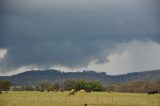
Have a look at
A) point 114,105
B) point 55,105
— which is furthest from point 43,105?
point 114,105

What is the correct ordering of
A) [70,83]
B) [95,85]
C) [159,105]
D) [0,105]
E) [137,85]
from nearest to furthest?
[0,105], [159,105], [95,85], [70,83], [137,85]

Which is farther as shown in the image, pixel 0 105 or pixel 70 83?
pixel 70 83

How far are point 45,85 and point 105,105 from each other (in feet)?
317

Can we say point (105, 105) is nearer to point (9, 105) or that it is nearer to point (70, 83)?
point (9, 105)

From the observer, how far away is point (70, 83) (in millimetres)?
128250

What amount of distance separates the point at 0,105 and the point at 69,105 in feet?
20.7

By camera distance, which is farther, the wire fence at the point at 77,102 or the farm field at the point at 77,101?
the farm field at the point at 77,101

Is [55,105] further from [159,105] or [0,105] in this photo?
[159,105]

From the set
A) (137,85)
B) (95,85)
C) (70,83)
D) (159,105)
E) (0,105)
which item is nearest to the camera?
(0,105)

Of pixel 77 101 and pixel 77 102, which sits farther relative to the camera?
pixel 77 101

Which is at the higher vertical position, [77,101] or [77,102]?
[77,101]

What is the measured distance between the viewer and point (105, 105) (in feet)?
124

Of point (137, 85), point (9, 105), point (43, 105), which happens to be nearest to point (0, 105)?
point (9, 105)

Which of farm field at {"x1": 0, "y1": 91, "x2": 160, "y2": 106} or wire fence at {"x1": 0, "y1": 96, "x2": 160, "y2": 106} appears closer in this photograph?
wire fence at {"x1": 0, "y1": 96, "x2": 160, "y2": 106}
